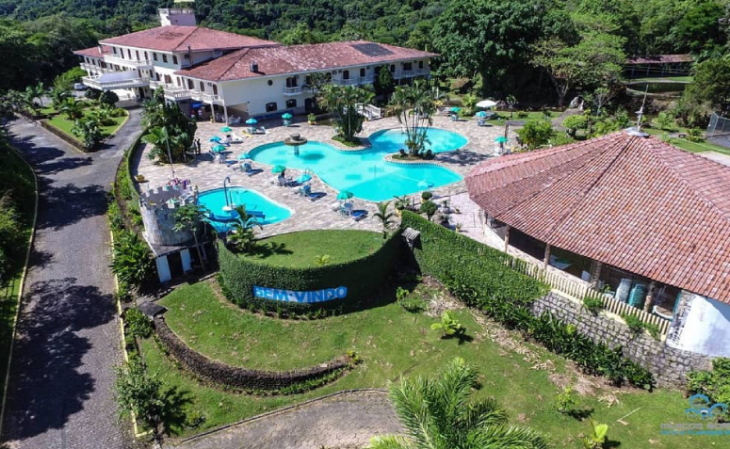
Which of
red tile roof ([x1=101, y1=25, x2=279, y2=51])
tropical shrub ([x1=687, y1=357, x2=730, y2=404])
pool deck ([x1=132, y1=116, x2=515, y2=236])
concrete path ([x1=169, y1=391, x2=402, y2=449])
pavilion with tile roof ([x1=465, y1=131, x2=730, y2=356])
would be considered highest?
red tile roof ([x1=101, y1=25, x2=279, y2=51])

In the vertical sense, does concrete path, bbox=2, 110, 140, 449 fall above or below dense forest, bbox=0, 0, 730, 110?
below

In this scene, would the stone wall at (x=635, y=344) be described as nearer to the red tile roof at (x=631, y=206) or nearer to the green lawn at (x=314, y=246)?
the red tile roof at (x=631, y=206)

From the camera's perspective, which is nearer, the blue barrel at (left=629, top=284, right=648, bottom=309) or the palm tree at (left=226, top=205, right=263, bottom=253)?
the blue barrel at (left=629, top=284, right=648, bottom=309)

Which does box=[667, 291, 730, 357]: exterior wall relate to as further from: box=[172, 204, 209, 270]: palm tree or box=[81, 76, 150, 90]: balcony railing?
box=[81, 76, 150, 90]: balcony railing

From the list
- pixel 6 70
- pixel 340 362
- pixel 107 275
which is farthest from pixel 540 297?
pixel 6 70

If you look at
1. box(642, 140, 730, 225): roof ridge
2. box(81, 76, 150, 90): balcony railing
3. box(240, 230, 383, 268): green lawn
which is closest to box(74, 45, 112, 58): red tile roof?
box(81, 76, 150, 90): balcony railing
